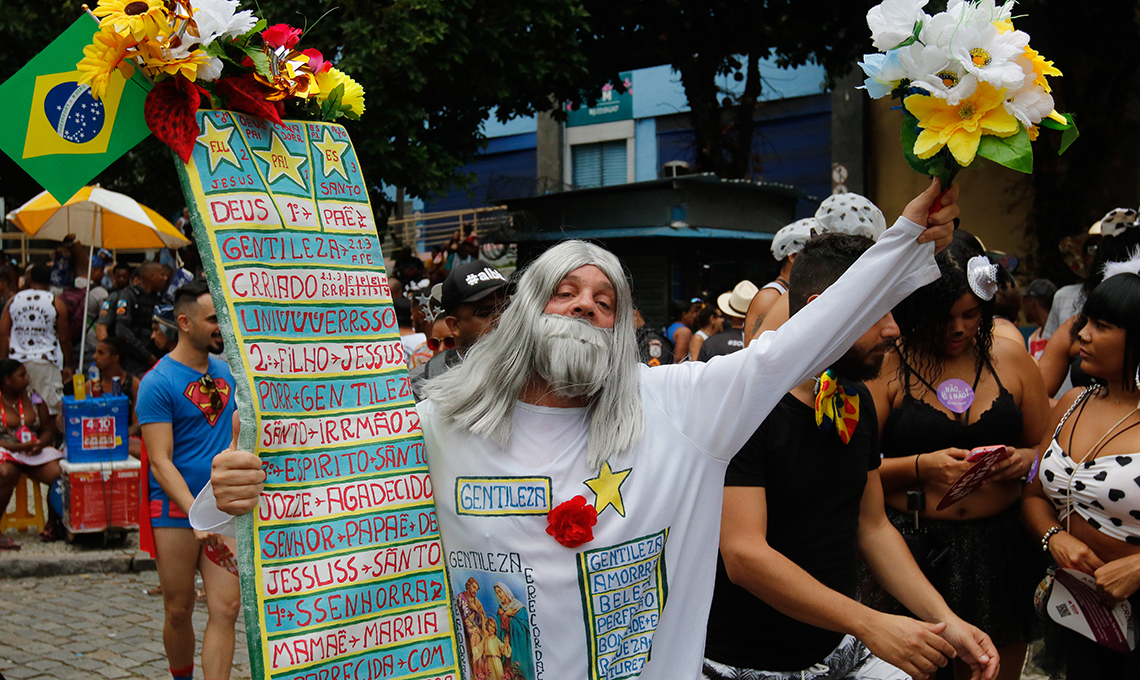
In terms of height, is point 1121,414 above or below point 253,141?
below

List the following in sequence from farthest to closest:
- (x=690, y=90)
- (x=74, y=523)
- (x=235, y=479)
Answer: (x=690, y=90) < (x=74, y=523) < (x=235, y=479)

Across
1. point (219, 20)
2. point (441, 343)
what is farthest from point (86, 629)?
point (219, 20)

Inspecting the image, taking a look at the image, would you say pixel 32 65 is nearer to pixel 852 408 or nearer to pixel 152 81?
pixel 152 81

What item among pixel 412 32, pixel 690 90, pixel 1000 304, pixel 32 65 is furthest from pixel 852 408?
pixel 690 90

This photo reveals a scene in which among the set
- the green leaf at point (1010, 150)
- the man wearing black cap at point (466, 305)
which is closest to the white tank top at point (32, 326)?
the man wearing black cap at point (466, 305)

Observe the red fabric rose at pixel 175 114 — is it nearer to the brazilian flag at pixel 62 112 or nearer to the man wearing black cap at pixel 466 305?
the brazilian flag at pixel 62 112

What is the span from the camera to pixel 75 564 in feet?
24.7

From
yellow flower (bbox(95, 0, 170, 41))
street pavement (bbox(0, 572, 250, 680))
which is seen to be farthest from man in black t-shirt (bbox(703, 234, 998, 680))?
street pavement (bbox(0, 572, 250, 680))

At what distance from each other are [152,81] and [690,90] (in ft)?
42.4

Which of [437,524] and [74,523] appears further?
[74,523]

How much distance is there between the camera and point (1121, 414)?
11.1ft

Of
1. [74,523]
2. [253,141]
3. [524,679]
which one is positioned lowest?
[74,523]

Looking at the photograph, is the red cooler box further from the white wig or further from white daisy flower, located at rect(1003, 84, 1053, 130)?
white daisy flower, located at rect(1003, 84, 1053, 130)

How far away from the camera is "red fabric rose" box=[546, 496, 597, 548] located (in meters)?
2.20
